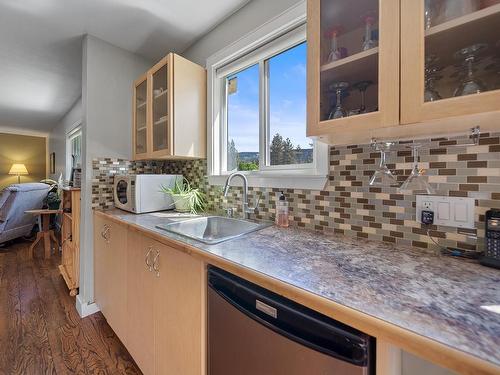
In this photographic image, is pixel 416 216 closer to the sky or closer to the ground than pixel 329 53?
closer to the ground

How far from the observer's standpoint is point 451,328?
434mm

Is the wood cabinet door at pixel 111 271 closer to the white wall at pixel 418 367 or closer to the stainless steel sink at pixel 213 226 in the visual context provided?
the stainless steel sink at pixel 213 226

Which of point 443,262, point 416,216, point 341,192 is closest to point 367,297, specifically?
point 443,262

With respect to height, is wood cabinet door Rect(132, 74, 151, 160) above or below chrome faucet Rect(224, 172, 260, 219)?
above

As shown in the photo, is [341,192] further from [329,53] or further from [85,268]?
[85,268]

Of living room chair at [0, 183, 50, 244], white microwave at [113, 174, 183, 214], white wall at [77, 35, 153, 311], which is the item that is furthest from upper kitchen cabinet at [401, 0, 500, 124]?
living room chair at [0, 183, 50, 244]

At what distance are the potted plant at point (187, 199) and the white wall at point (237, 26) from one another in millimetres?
1093

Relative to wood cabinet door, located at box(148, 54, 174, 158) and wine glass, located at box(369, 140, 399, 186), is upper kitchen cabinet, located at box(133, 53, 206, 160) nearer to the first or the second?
wood cabinet door, located at box(148, 54, 174, 158)

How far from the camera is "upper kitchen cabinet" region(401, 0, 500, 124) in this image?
2.13 feet

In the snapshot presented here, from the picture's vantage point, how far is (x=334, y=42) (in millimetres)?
930

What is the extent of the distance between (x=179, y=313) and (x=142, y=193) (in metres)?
1.07

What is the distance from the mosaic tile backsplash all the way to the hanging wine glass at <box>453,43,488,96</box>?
0.25 m

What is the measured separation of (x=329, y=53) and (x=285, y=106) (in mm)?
626

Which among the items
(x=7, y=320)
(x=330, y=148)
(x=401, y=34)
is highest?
(x=401, y=34)
